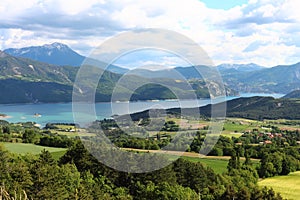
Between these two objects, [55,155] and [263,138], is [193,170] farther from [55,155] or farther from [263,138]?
[263,138]

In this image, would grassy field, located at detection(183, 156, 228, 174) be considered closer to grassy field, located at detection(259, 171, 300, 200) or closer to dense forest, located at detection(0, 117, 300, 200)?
dense forest, located at detection(0, 117, 300, 200)

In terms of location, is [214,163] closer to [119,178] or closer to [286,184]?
[286,184]

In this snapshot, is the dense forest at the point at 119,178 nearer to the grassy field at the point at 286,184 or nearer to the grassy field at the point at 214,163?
the grassy field at the point at 286,184

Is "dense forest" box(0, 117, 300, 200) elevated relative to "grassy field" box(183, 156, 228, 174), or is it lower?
elevated

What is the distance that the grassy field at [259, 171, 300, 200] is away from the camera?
33.5 meters

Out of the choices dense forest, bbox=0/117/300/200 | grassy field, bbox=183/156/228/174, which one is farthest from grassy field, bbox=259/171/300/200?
grassy field, bbox=183/156/228/174

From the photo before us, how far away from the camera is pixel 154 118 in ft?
52.5

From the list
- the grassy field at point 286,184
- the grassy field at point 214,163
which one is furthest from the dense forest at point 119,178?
the grassy field at point 214,163

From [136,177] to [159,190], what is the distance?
4285mm

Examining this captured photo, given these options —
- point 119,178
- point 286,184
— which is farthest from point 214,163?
point 119,178

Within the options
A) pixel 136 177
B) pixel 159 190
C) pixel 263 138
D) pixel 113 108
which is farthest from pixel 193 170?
pixel 263 138

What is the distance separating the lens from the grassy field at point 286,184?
33478 millimetres

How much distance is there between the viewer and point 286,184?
38375 mm

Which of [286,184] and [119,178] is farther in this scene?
[286,184]
